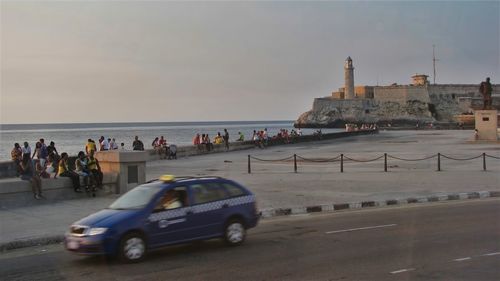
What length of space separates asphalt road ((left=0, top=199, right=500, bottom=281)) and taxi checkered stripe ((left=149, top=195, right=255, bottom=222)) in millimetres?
694

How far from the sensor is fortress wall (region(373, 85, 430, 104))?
6486 inches

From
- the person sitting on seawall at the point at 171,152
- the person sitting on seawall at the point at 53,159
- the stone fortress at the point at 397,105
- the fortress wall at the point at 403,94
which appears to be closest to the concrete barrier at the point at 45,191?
the person sitting on seawall at the point at 53,159

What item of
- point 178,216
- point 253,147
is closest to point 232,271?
point 178,216

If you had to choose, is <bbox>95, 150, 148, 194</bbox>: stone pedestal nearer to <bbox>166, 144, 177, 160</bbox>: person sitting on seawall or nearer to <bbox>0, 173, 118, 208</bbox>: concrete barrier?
<bbox>0, 173, 118, 208</bbox>: concrete barrier

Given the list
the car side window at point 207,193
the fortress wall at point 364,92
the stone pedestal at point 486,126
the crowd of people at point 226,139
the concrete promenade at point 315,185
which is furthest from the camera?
the fortress wall at point 364,92

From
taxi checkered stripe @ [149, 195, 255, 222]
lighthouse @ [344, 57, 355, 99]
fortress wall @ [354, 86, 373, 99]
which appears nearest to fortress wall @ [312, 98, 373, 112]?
lighthouse @ [344, 57, 355, 99]

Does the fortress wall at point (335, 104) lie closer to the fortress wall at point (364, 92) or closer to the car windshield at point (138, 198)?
the fortress wall at point (364, 92)

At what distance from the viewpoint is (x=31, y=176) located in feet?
55.5

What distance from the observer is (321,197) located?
61.8ft

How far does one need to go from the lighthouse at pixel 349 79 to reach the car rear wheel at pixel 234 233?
14609 cm

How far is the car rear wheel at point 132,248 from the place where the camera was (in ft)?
32.8

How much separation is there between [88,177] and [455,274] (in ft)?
41.1

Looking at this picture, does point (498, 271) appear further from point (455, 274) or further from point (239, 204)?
point (239, 204)

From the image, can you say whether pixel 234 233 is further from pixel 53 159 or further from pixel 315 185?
pixel 53 159
